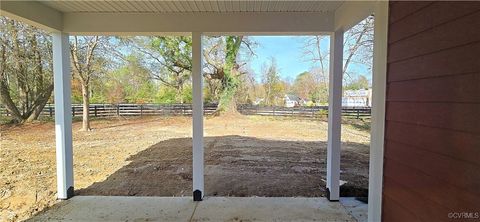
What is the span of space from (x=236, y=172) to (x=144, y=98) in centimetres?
835

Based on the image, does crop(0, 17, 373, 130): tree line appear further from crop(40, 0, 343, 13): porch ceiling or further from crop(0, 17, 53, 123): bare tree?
crop(40, 0, 343, 13): porch ceiling

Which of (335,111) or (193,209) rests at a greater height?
(335,111)

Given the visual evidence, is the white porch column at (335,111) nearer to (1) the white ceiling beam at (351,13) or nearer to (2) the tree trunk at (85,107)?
(1) the white ceiling beam at (351,13)

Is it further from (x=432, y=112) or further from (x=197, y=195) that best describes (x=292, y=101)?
(x=432, y=112)

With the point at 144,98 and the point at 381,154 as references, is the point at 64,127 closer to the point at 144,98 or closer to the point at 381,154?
the point at 381,154

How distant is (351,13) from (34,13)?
10.1ft

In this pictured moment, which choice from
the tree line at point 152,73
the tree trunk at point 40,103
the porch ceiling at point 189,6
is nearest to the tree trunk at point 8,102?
the tree line at point 152,73

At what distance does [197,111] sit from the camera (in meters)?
3.20

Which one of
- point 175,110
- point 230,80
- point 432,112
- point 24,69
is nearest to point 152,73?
point 175,110

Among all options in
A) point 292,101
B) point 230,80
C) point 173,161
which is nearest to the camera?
point 173,161

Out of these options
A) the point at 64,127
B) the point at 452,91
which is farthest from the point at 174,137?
the point at 452,91

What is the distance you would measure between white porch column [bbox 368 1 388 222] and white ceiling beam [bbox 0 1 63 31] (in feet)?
9.84

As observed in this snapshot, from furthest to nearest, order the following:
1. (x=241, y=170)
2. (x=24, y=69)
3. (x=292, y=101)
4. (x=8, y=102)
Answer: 1. (x=292, y=101)
2. (x=8, y=102)
3. (x=24, y=69)
4. (x=241, y=170)

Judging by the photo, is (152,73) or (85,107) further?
(152,73)
